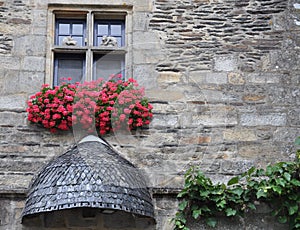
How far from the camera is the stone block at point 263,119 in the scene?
656cm

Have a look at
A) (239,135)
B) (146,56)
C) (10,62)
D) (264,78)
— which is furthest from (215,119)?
(10,62)

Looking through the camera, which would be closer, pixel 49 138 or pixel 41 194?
pixel 41 194

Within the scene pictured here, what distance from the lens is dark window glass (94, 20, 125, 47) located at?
6945 mm

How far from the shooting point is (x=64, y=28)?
6.99 m

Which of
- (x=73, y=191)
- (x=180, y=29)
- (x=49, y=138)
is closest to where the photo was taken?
(x=73, y=191)

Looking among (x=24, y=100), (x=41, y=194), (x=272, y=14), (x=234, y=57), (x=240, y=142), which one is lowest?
(x=41, y=194)

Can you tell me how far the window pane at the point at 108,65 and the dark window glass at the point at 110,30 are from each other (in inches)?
6.5

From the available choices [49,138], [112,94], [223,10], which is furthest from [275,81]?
→ [49,138]

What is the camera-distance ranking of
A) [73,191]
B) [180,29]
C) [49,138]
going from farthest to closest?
[180,29] < [49,138] < [73,191]

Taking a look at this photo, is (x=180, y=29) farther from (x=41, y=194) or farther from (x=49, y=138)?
(x=41, y=194)

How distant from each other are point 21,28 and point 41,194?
1.87 m

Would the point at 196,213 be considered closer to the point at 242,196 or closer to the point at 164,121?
the point at 242,196

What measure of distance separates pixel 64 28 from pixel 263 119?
2204 millimetres

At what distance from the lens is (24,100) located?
21.6 ft
